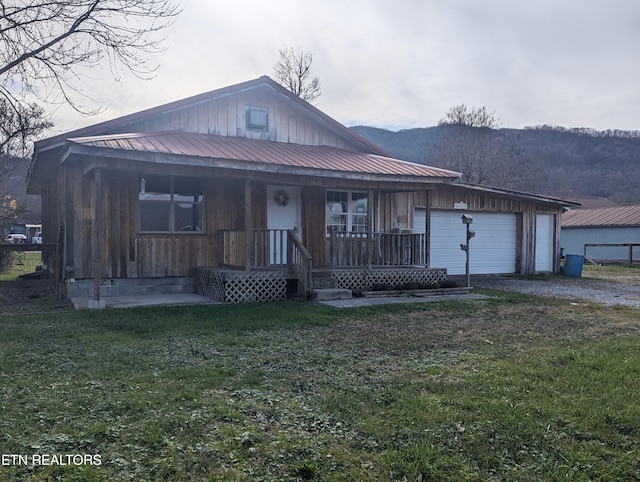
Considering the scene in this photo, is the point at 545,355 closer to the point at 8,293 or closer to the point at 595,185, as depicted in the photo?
the point at 8,293

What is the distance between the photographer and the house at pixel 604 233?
28.3 metres

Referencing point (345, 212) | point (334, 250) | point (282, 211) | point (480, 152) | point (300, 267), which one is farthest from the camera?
point (480, 152)

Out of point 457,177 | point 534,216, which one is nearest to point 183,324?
point 457,177

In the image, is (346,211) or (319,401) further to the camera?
(346,211)

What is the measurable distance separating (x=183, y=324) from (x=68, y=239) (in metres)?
5.22

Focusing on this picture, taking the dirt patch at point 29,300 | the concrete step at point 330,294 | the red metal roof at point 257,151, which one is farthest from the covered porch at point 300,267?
the dirt patch at point 29,300

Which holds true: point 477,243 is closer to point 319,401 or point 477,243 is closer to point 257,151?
point 257,151

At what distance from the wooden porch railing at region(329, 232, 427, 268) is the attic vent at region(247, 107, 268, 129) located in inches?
136

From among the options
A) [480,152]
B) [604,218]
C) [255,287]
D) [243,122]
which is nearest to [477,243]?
[243,122]

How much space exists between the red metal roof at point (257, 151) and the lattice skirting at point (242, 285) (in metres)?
2.27

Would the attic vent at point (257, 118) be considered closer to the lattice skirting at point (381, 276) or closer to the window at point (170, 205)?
the window at point (170, 205)

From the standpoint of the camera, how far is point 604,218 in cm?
3061

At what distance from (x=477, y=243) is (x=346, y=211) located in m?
5.87

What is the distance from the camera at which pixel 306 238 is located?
42.8 ft
